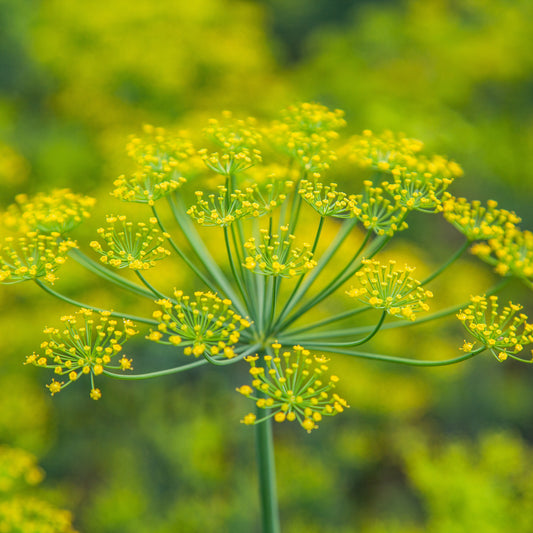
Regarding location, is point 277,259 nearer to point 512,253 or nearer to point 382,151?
point 382,151

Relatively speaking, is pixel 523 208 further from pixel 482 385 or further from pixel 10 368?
pixel 10 368

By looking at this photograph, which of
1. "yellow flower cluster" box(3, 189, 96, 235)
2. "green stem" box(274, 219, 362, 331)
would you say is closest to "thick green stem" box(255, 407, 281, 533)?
"green stem" box(274, 219, 362, 331)

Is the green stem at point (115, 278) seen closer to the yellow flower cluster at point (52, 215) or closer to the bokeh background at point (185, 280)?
the yellow flower cluster at point (52, 215)

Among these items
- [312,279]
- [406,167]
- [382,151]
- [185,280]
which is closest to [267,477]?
[312,279]

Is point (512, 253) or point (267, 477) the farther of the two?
point (512, 253)

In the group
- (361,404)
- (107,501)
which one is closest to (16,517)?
(107,501)

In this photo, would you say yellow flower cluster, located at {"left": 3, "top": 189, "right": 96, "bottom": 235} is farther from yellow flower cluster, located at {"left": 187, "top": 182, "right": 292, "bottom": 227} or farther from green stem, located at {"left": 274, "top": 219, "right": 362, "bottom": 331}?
green stem, located at {"left": 274, "top": 219, "right": 362, "bottom": 331}
